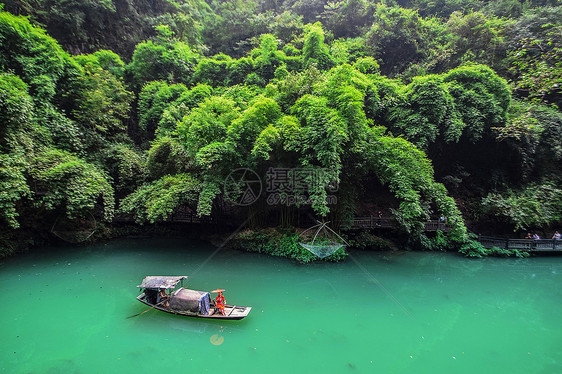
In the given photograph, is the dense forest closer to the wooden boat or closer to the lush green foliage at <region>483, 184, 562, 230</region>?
the lush green foliage at <region>483, 184, 562, 230</region>

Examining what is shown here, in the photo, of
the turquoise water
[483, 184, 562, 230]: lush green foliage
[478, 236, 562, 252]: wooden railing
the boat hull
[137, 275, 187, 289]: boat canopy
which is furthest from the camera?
[478, 236, 562, 252]: wooden railing

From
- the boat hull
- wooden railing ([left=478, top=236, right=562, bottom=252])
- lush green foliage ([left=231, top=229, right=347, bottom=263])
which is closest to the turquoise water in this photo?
the boat hull

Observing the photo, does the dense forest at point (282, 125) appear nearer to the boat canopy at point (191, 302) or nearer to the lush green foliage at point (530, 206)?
the lush green foliage at point (530, 206)

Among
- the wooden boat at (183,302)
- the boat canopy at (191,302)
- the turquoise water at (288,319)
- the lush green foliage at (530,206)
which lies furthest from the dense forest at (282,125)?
the boat canopy at (191,302)

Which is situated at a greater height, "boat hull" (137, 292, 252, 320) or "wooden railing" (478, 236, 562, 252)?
"wooden railing" (478, 236, 562, 252)

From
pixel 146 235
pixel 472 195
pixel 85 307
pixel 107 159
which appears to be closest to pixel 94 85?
pixel 107 159

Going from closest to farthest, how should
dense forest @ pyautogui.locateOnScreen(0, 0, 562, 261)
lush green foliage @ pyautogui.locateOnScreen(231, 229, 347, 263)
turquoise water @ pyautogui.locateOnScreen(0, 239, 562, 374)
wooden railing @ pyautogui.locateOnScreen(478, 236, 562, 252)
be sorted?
turquoise water @ pyautogui.locateOnScreen(0, 239, 562, 374) < dense forest @ pyautogui.locateOnScreen(0, 0, 562, 261) < lush green foliage @ pyautogui.locateOnScreen(231, 229, 347, 263) < wooden railing @ pyautogui.locateOnScreen(478, 236, 562, 252)
